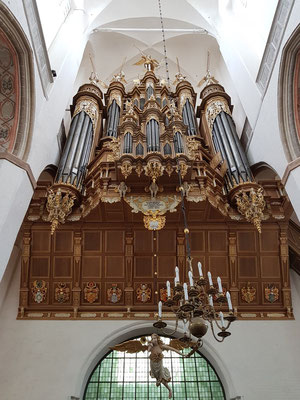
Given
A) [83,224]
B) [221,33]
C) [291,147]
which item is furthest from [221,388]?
[221,33]

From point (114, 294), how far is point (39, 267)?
78.0 inches

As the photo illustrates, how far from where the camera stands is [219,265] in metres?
10.5

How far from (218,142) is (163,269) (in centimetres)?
398

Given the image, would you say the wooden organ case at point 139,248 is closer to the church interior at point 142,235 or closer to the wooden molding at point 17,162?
the church interior at point 142,235

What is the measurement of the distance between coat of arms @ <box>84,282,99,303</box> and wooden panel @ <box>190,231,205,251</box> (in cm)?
261

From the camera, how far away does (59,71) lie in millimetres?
11148

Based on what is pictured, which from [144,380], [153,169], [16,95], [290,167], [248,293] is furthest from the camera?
[248,293]

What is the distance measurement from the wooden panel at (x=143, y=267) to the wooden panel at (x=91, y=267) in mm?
928

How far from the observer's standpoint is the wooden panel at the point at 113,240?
10.5 m

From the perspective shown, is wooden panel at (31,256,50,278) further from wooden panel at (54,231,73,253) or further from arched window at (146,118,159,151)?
arched window at (146,118,159,151)

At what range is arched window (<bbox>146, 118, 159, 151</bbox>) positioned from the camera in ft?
30.9

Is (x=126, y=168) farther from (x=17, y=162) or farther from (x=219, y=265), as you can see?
(x=219, y=265)

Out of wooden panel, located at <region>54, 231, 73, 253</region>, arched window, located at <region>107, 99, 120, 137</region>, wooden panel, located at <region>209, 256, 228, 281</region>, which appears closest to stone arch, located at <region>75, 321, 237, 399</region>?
wooden panel, located at <region>209, 256, 228, 281</region>

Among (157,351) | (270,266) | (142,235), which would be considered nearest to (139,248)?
(142,235)
